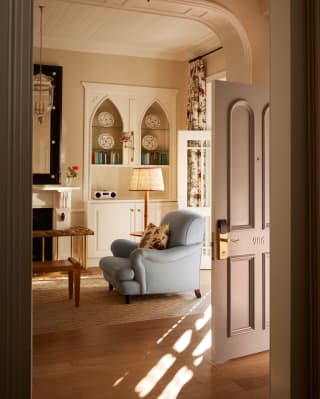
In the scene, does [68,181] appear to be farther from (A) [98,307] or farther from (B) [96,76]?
(A) [98,307]

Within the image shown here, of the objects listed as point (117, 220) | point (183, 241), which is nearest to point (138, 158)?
point (117, 220)

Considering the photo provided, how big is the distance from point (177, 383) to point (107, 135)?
525cm

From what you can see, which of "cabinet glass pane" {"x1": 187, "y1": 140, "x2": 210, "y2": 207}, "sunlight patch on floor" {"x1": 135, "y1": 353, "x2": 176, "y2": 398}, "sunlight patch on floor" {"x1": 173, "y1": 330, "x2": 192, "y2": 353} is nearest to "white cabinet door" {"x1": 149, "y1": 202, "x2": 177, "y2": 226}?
"cabinet glass pane" {"x1": 187, "y1": 140, "x2": 210, "y2": 207}

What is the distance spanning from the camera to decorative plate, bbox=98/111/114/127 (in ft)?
26.0

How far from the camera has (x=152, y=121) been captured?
8188mm

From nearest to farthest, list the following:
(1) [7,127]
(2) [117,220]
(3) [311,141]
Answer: (1) [7,127] < (3) [311,141] < (2) [117,220]

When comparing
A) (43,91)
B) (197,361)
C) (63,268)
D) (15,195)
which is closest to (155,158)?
(43,91)

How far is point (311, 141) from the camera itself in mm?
2008

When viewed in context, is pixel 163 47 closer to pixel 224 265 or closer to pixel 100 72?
pixel 100 72

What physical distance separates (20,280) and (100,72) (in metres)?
6.64

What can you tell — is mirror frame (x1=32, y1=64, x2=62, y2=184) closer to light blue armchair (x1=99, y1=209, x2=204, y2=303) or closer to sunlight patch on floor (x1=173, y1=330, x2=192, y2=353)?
light blue armchair (x1=99, y1=209, x2=204, y2=303)

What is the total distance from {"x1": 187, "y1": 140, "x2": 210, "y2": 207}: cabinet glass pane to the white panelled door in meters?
3.62

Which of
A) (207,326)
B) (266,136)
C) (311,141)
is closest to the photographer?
(311,141)

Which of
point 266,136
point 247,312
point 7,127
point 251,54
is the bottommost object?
point 247,312
